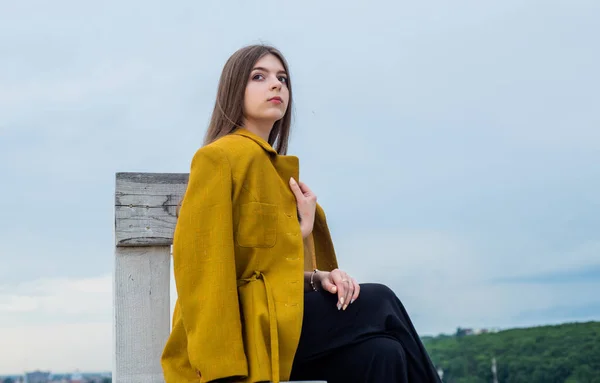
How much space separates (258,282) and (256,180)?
0.33 m

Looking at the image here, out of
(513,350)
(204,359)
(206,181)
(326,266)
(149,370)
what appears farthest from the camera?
(513,350)

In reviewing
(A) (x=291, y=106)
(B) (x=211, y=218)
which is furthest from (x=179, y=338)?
(A) (x=291, y=106)

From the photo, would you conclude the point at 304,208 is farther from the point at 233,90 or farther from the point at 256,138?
the point at 233,90

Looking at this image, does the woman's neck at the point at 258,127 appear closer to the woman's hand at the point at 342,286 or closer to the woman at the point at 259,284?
the woman at the point at 259,284

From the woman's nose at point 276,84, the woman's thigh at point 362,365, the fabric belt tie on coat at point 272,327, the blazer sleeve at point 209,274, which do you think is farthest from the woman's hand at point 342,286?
the woman's nose at point 276,84

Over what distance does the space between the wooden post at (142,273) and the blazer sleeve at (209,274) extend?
1.51 ft

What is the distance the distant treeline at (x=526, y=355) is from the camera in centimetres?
4778

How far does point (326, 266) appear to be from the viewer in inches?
120

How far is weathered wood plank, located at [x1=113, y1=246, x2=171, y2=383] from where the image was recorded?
2.80 meters

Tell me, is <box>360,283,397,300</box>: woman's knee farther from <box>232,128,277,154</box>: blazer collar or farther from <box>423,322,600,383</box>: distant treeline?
<box>423,322,600,383</box>: distant treeline

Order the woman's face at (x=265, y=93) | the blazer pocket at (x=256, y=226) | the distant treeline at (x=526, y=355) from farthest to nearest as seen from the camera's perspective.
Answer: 1. the distant treeline at (x=526, y=355)
2. the woman's face at (x=265, y=93)
3. the blazer pocket at (x=256, y=226)

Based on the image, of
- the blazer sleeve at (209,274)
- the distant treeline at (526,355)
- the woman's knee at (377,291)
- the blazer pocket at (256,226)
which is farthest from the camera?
the distant treeline at (526,355)

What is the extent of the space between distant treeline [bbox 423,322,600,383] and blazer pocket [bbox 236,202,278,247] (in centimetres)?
4761

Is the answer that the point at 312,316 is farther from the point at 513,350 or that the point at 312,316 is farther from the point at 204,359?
the point at 513,350
